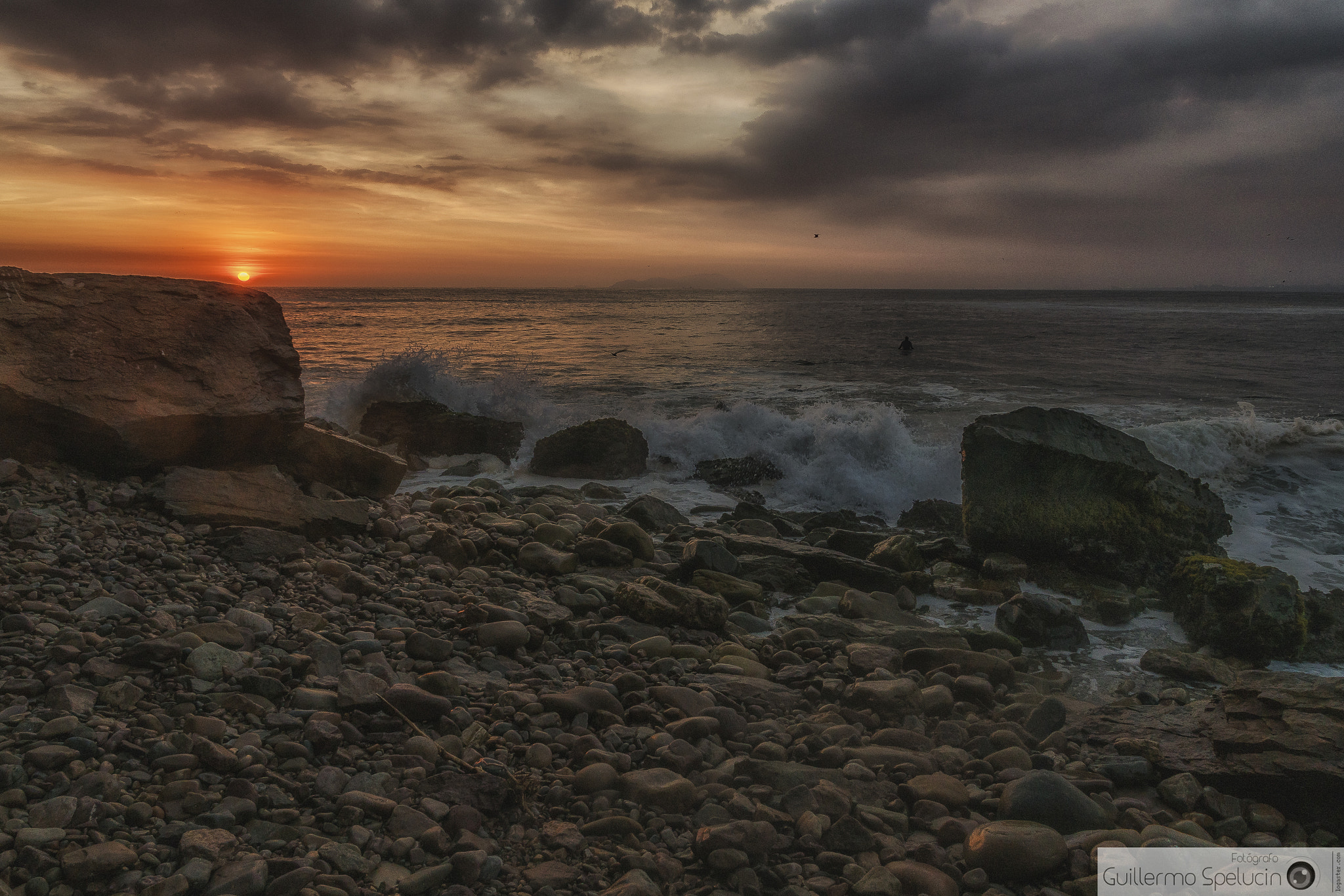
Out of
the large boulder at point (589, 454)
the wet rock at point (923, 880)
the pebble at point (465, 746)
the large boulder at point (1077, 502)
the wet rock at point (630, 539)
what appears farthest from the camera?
the large boulder at point (589, 454)

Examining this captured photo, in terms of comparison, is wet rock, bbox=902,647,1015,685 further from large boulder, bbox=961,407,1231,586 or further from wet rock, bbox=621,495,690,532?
wet rock, bbox=621,495,690,532

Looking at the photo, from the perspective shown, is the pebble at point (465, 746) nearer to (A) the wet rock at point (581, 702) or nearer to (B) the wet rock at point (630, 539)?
(A) the wet rock at point (581, 702)

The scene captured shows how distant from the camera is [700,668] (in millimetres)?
4082

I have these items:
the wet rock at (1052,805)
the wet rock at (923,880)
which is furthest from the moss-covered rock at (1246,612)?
the wet rock at (923,880)

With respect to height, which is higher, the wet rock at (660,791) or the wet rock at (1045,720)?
the wet rock at (660,791)

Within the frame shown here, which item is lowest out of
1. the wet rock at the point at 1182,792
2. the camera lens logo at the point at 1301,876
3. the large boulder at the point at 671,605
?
the camera lens logo at the point at 1301,876

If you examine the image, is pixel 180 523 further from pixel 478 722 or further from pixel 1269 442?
pixel 1269 442

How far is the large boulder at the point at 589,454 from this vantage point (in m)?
9.96

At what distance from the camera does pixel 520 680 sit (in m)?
3.61

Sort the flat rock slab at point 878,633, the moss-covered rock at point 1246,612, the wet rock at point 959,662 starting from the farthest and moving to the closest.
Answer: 1. the moss-covered rock at point 1246,612
2. the flat rock slab at point 878,633
3. the wet rock at point 959,662

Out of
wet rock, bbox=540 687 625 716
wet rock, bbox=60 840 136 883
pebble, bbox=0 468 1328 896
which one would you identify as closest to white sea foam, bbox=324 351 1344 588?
pebble, bbox=0 468 1328 896

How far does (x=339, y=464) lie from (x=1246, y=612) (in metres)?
6.82

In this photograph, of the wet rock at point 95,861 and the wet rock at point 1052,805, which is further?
the wet rock at point 1052,805

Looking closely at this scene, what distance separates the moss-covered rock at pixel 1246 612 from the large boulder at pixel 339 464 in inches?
251
